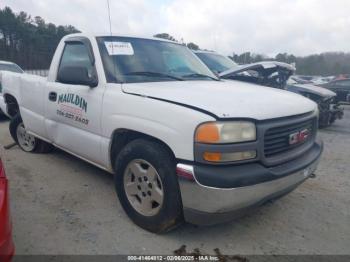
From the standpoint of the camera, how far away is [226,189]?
2.44m

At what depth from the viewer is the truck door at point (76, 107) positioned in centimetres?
346

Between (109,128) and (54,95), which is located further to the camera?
(54,95)

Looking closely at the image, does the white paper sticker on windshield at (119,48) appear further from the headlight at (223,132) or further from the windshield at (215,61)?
the windshield at (215,61)

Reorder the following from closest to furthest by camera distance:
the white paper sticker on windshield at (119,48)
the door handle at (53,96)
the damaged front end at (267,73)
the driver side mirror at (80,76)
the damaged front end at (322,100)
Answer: the driver side mirror at (80,76) → the white paper sticker on windshield at (119,48) → the door handle at (53,96) → the damaged front end at (267,73) → the damaged front end at (322,100)

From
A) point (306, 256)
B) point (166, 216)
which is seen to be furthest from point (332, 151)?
point (166, 216)

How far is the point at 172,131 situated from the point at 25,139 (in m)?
3.80

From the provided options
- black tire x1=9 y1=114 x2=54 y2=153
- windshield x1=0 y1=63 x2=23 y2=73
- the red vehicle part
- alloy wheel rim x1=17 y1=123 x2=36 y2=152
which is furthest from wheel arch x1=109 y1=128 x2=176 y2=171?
windshield x1=0 y1=63 x2=23 y2=73

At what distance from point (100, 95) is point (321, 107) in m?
6.68

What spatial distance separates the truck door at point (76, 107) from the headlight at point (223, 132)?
132cm

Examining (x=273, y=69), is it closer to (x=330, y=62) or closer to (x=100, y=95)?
(x=100, y=95)

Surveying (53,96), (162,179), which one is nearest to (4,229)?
(162,179)

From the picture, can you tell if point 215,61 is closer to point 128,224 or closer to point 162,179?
point 128,224

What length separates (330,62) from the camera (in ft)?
157

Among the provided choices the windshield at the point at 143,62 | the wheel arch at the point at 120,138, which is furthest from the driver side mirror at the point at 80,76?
the wheel arch at the point at 120,138
